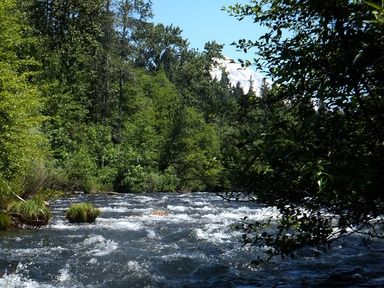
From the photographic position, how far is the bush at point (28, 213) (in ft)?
38.5

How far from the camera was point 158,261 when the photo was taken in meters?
8.39

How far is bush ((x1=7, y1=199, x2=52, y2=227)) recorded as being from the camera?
11.7 meters

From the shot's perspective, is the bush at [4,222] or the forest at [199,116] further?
the bush at [4,222]

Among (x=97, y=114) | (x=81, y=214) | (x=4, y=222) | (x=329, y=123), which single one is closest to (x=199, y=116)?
(x=97, y=114)

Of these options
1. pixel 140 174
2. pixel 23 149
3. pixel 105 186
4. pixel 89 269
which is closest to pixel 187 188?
pixel 140 174

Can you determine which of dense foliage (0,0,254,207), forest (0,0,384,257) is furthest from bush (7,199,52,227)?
dense foliage (0,0,254,207)

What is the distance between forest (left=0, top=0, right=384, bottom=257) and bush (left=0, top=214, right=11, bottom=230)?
2.63ft

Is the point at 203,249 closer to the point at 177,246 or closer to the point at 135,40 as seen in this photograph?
the point at 177,246

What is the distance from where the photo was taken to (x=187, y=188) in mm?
35938

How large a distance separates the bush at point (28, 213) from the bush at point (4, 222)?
1.46ft

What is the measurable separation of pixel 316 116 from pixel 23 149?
1049cm

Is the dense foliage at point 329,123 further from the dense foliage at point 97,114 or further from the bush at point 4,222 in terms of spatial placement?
the dense foliage at point 97,114

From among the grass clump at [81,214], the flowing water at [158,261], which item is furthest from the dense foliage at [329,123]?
the grass clump at [81,214]

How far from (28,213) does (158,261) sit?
18.3 ft
